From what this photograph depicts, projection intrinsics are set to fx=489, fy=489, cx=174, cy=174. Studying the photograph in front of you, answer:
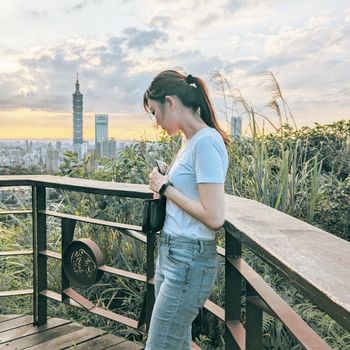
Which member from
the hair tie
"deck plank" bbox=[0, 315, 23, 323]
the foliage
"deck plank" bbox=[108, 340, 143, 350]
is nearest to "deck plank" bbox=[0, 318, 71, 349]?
"deck plank" bbox=[0, 315, 23, 323]

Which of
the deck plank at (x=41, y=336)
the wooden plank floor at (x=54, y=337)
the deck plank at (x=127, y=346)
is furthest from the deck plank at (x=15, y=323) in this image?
the deck plank at (x=127, y=346)

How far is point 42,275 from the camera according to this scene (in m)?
3.04

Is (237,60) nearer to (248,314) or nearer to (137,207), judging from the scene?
(137,207)

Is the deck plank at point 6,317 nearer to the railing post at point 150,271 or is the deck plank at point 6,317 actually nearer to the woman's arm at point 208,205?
the railing post at point 150,271

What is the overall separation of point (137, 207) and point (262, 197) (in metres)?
0.96

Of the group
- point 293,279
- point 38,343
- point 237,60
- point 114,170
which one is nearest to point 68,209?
point 114,170

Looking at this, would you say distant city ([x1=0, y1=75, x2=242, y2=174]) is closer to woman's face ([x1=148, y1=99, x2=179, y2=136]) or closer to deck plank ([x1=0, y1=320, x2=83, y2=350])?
deck plank ([x1=0, y1=320, x2=83, y2=350])

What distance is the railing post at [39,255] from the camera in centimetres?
297

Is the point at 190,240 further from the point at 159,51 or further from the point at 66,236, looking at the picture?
the point at 159,51

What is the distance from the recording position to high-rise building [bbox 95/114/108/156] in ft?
15.4

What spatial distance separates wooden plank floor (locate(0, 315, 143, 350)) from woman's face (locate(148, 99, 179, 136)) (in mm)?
1520

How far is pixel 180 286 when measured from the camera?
145 cm

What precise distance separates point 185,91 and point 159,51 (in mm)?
3678

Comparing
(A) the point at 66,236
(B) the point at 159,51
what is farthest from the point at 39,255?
(B) the point at 159,51
